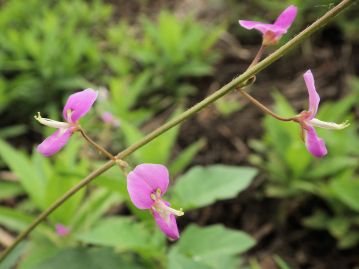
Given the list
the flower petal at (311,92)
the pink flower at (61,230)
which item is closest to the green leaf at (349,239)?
the pink flower at (61,230)

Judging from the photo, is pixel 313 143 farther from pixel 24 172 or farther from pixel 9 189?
pixel 9 189

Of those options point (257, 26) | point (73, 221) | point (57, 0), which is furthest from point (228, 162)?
point (57, 0)

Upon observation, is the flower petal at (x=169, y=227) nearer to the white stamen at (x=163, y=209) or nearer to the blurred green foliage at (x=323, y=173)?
the white stamen at (x=163, y=209)

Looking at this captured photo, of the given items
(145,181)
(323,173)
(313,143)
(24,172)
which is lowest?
(323,173)

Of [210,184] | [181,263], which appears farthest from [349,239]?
[181,263]

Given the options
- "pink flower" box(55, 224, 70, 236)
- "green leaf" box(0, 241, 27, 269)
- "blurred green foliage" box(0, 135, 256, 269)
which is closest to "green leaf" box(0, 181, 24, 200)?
"blurred green foliage" box(0, 135, 256, 269)

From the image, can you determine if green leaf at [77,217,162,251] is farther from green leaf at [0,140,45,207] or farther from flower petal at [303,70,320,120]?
flower petal at [303,70,320,120]
